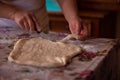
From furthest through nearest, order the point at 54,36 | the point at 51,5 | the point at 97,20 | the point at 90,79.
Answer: the point at 51,5 → the point at 97,20 → the point at 54,36 → the point at 90,79

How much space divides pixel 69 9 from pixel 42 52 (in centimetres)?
37

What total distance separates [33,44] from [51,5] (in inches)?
46.1

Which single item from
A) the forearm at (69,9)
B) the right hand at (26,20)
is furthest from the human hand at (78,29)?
the right hand at (26,20)

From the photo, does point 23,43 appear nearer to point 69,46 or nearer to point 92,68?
point 69,46

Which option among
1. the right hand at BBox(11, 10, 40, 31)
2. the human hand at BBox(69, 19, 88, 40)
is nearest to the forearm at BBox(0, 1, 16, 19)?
the right hand at BBox(11, 10, 40, 31)

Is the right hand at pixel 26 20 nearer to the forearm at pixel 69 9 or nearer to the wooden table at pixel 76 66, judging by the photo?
the wooden table at pixel 76 66

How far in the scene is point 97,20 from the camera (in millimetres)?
1798

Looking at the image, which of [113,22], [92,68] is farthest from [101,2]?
[92,68]

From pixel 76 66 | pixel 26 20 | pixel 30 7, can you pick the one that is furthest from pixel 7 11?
pixel 76 66

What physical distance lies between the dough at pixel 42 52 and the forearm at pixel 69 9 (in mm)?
195

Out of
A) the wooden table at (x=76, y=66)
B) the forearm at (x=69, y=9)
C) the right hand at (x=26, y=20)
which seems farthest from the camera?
the forearm at (x=69, y=9)

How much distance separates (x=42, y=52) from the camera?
770 mm

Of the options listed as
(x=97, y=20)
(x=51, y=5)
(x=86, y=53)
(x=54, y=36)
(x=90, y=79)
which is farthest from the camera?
(x=51, y=5)

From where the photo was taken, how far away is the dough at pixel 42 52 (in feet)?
2.25
